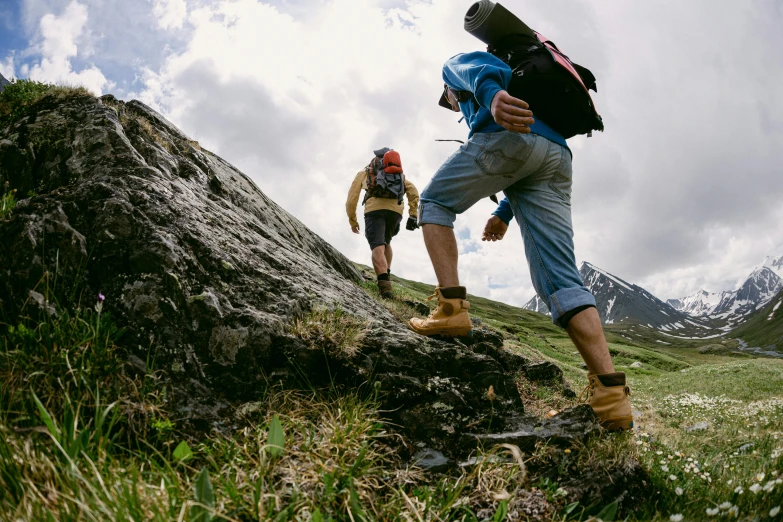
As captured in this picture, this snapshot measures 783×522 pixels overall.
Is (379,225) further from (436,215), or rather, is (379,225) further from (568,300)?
(568,300)

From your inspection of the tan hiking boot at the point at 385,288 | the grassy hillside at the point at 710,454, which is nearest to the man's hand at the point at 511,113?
the grassy hillside at the point at 710,454

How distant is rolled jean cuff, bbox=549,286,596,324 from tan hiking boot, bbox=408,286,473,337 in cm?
79

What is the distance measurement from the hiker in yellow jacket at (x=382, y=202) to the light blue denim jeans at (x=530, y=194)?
6394 millimetres

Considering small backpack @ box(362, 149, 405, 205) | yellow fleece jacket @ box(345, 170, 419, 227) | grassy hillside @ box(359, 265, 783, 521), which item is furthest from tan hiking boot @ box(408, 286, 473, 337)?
small backpack @ box(362, 149, 405, 205)

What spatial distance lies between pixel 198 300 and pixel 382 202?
7.54 meters

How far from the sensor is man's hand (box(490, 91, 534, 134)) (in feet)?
11.0

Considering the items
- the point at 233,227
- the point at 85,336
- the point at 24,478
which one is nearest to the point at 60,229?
the point at 85,336

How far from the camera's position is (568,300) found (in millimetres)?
3465

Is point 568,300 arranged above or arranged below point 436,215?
below

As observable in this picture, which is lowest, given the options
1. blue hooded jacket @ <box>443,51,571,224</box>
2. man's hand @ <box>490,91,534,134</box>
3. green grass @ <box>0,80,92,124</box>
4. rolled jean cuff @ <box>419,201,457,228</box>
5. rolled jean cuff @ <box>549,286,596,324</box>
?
rolled jean cuff @ <box>549,286,596,324</box>

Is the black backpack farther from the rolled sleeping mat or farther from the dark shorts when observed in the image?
the dark shorts

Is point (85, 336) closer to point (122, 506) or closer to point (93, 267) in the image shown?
point (93, 267)

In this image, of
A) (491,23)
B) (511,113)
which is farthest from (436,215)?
(491,23)

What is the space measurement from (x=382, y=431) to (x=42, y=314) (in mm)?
2208
